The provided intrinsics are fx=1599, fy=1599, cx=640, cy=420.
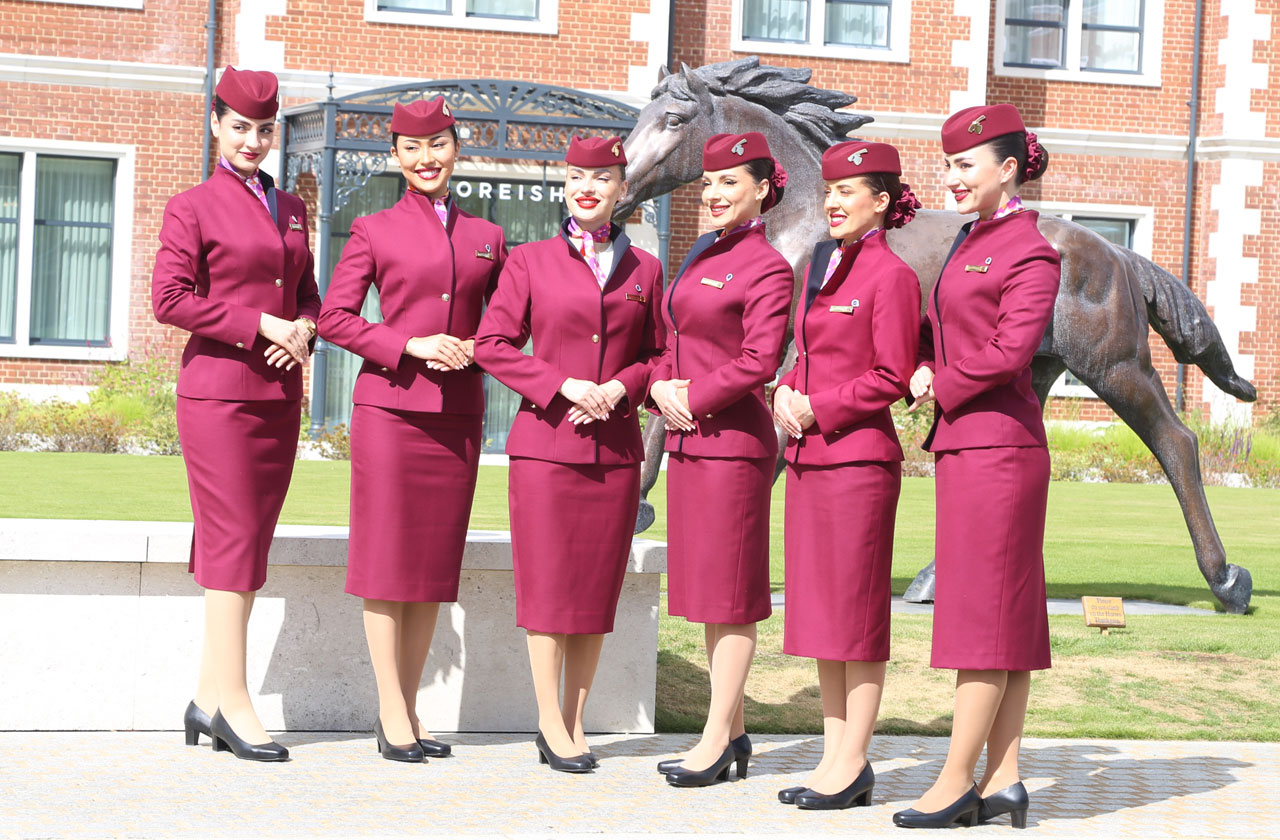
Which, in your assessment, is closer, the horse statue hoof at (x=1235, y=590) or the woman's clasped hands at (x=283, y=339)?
the woman's clasped hands at (x=283, y=339)

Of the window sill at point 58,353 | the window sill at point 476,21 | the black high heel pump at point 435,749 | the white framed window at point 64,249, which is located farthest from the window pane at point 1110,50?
the black high heel pump at point 435,749

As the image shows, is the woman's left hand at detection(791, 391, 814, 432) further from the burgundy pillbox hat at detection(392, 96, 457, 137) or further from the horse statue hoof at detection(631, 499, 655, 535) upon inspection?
the horse statue hoof at detection(631, 499, 655, 535)

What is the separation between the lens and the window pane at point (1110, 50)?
67.5 ft

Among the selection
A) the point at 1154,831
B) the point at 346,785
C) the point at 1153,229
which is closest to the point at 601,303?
the point at 346,785

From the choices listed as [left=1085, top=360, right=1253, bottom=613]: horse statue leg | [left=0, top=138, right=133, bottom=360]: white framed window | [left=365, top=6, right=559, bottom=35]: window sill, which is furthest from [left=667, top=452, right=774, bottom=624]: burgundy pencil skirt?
[left=365, top=6, right=559, bottom=35]: window sill

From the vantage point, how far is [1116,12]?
2069 centimetres

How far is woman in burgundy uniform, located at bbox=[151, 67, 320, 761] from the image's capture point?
5.05 meters

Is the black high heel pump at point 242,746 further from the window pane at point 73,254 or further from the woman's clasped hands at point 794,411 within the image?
the window pane at point 73,254

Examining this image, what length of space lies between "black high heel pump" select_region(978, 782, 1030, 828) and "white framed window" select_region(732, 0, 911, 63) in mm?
15495

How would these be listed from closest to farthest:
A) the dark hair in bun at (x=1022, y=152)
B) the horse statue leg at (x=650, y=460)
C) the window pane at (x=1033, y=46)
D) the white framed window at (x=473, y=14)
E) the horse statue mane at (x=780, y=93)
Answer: the dark hair in bun at (x=1022, y=152)
the horse statue leg at (x=650, y=460)
the horse statue mane at (x=780, y=93)
the white framed window at (x=473, y=14)
the window pane at (x=1033, y=46)

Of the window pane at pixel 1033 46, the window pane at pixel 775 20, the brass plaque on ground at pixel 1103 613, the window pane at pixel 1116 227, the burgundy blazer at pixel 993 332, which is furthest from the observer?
the window pane at pixel 1116 227

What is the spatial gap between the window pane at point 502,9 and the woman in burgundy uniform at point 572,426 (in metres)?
13.8

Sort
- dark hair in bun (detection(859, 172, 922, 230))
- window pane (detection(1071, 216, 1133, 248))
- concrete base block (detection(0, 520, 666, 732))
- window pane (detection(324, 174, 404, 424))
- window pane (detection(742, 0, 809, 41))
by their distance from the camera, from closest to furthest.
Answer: dark hair in bun (detection(859, 172, 922, 230))
concrete base block (detection(0, 520, 666, 732))
window pane (detection(324, 174, 404, 424))
window pane (detection(742, 0, 809, 41))
window pane (detection(1071, 216, 1133, 248))

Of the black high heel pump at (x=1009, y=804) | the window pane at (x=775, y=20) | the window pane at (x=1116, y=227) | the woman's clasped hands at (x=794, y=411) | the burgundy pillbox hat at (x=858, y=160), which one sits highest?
the window pane at (x=775, y=20)
